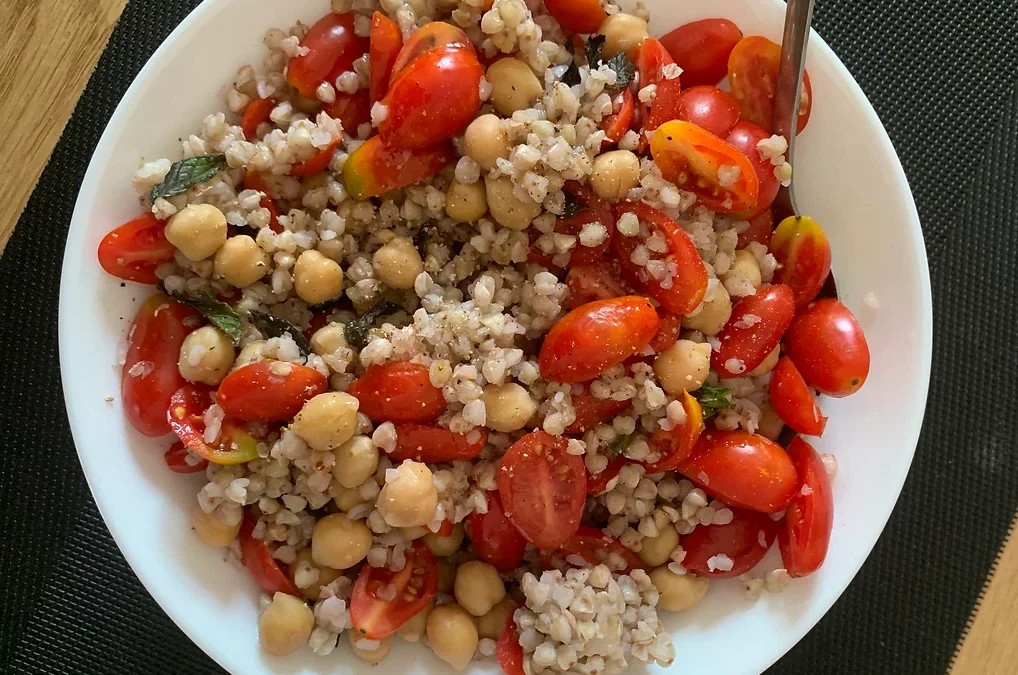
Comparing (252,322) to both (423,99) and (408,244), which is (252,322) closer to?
(408,244)

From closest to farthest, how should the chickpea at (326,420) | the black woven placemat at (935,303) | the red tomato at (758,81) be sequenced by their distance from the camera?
the chickpea at (326,420), the red tomato at (758,81), the black woven placemat at (935,303)

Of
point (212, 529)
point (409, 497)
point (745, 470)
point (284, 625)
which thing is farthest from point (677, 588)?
point (212, 529)

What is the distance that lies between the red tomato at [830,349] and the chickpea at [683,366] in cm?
16

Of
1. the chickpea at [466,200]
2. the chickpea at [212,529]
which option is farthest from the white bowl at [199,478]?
the chickpea at [466,200]

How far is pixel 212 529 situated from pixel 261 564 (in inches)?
3.2

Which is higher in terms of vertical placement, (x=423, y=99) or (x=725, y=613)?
(x=423, y=99)

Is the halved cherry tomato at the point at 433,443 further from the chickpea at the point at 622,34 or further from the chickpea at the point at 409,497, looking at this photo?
the chickpea at the point at 622,34

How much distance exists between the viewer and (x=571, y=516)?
1092 millimetres

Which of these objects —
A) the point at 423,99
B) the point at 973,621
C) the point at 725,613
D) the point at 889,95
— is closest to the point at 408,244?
the point at 423,99

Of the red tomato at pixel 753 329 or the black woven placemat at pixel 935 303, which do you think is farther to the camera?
the black woven placemat at pixel 935 303

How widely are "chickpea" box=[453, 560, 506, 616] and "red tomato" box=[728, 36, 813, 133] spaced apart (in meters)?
0.74

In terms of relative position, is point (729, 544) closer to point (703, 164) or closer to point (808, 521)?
point (808, 521)

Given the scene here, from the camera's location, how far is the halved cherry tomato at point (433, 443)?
3.53 ft

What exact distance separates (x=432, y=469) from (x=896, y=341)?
27.1 inches
